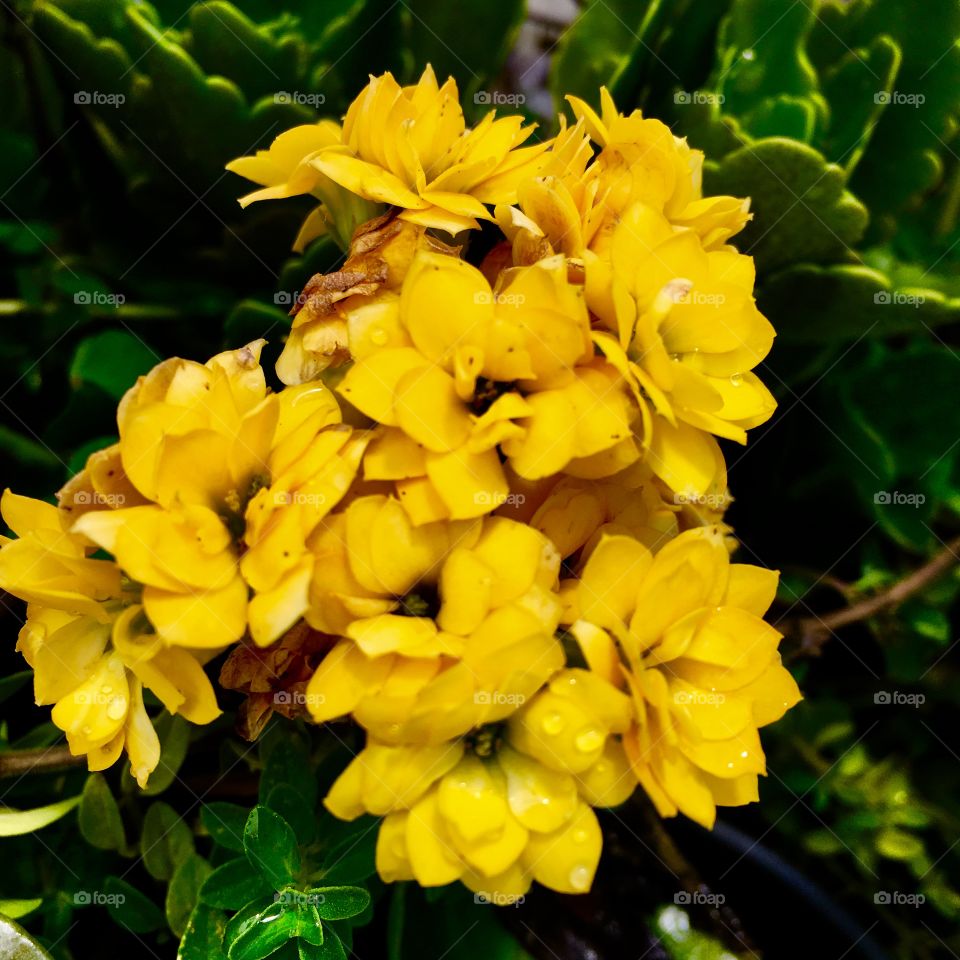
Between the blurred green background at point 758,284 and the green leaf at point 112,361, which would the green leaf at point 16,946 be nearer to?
the blurred green background at point 758,284

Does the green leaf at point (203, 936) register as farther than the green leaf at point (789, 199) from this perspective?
No

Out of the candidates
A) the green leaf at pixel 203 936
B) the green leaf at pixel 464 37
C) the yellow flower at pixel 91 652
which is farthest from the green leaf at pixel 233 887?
the green leaf at pixel 464 37

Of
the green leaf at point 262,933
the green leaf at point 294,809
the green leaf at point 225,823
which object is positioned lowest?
the green leaf at point 225,823

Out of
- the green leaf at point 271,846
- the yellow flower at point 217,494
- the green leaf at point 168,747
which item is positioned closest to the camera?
the yellow flower at point 217,494

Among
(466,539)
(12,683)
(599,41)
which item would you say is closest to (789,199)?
(599,41)

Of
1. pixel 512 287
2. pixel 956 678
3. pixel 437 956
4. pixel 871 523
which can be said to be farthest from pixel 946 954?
pixel 512 287

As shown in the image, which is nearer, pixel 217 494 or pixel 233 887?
pixel 217 494

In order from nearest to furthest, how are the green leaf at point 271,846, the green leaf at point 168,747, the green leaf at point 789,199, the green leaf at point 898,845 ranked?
the green leaf at point 271,846 < the green leaf at point 168,747 < the green leaf at point 789,199 < the green leaf at point 898,845

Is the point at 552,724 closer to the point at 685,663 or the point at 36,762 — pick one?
the point at 685,663
